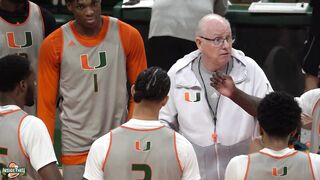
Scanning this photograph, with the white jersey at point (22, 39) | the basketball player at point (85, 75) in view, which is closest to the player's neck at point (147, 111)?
the basketball player at point (85, 75)

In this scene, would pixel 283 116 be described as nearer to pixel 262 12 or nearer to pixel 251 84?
pixel 251 84

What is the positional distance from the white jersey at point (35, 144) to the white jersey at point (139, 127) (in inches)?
9.6

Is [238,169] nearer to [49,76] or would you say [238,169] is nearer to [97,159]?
[97,159]

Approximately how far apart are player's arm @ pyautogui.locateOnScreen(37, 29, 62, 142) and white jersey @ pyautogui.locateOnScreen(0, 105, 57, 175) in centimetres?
97

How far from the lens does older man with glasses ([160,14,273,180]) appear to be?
16.2 feet

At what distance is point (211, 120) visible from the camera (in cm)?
Result: 496

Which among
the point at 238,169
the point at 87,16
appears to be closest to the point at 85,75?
the point at 87,16

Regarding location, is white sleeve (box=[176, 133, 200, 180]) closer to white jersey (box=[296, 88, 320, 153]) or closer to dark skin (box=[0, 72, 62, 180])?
dark skin (box=[0, 72, 62, 180])

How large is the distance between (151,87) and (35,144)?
2.12 ft

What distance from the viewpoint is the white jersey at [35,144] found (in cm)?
433

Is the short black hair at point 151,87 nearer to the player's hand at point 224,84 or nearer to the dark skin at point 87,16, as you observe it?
the player's hand at point 224,84

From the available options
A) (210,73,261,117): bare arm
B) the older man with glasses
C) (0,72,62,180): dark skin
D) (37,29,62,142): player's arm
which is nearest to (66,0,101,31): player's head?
(37,29,62,142): player's arm

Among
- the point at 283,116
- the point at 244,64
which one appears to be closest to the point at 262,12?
the point at 244,64

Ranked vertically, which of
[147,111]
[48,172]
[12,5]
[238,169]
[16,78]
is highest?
[12,5]
